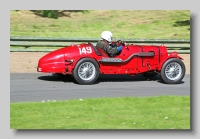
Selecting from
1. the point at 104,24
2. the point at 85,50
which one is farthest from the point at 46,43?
the point at 104,24

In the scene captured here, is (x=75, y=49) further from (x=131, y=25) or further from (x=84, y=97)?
(x=131, y=25)

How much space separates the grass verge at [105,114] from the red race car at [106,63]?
2.03 meters

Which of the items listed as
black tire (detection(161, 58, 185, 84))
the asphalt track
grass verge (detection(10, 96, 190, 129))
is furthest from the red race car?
grass verge (detection(10, 96, 190, 129))

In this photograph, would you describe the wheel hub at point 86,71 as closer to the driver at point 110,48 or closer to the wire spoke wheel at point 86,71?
the wire spoke wheel at point 86,71

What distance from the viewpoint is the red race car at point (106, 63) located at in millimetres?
14312

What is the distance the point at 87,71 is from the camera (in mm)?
14344

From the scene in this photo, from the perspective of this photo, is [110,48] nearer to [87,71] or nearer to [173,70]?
[87,71]

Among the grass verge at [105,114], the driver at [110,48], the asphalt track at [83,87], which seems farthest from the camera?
the driver at [110,48]

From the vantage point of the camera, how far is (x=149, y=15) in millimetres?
27047

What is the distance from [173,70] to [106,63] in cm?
196

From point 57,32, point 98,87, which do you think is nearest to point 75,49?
point 98,87

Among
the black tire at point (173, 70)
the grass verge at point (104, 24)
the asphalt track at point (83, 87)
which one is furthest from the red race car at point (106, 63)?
the grass verge at point (104, 24)

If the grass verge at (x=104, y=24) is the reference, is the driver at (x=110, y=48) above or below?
below

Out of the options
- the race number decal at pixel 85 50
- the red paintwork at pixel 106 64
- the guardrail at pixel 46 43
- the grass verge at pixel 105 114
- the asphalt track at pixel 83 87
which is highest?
the guardrail at pixel 46 43
